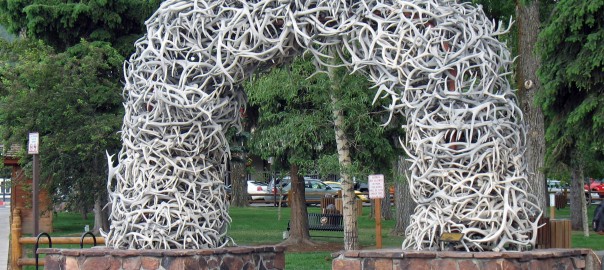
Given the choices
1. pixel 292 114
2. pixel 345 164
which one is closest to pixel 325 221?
pixel 292 114

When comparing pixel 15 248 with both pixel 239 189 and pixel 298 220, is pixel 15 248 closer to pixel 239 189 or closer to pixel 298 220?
pixel 298 220

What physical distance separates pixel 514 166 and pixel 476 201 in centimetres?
57

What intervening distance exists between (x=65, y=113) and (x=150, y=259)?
9.49 meters

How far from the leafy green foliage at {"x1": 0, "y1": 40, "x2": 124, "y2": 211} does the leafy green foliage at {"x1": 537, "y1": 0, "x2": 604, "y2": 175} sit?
10.0 metres

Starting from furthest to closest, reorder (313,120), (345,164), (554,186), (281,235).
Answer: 1. (554,186)
2. (281,235)
3. (313,120)
4. (345,164)

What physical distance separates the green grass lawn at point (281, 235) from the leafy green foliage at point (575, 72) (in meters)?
5.70

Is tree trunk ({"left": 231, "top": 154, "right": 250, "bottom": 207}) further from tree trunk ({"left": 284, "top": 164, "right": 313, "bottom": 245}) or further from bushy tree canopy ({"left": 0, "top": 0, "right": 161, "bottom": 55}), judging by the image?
tree trunk ({"left": 284, "top": 164, "right": 313, "bottom": 245})

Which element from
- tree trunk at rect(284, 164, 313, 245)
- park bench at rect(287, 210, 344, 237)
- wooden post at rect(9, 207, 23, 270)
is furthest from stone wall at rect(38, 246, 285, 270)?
park bench at rect(287, 210, 344, 237)

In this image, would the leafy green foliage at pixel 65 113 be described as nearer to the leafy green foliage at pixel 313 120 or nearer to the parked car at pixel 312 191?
the leafy green foliage at pixel 313 120

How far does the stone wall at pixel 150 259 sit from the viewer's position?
423 inches

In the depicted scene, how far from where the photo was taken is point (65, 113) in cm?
1947

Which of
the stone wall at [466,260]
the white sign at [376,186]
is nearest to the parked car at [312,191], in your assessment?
the white sign at [376,186]

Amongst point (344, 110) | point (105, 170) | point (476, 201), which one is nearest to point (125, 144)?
point (476, 201)

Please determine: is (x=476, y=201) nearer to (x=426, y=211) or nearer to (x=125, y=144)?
(x=426, y=211)
